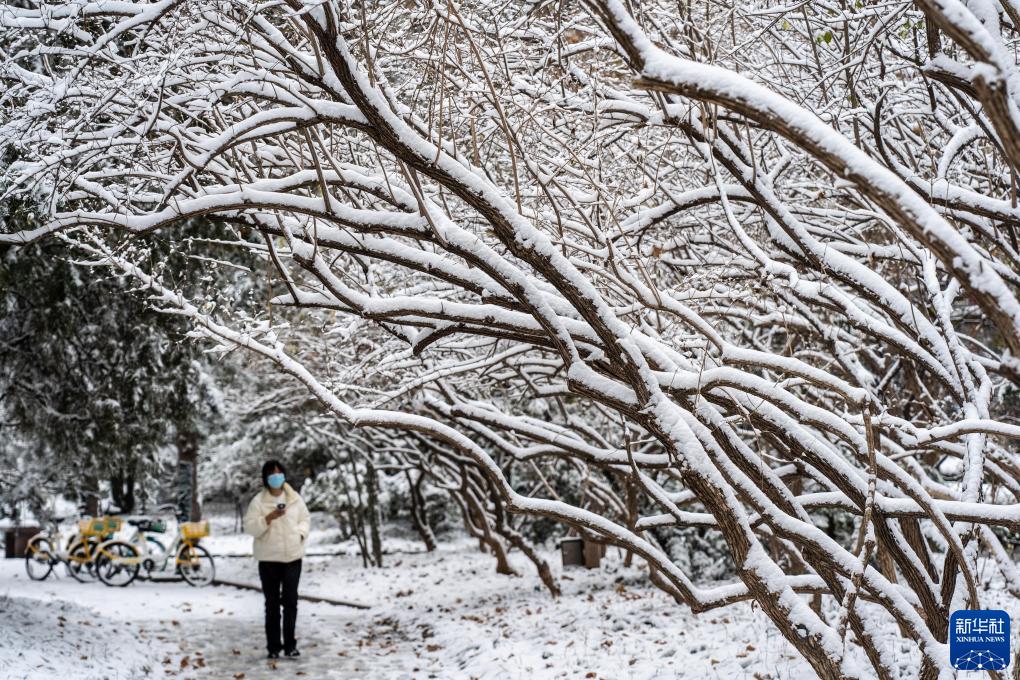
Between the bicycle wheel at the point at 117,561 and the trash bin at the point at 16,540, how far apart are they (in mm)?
5845

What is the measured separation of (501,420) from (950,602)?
2887 millimetres

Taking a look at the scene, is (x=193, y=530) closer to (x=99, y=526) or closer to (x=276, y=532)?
(x=99, y=526)

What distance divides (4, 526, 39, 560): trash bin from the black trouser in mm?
Result: 13633

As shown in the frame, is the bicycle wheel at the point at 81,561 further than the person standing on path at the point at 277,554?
Yes

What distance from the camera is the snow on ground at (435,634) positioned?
23.2 ft

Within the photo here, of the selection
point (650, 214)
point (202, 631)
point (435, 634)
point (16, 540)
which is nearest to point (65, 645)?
point (202, 631)

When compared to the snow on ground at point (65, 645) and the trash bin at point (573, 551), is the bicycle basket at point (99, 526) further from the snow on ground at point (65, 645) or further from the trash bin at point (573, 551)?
the trash bin at point (573, 551)

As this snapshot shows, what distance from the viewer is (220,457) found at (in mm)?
25578

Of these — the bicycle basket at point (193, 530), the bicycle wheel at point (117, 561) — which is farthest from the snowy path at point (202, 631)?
the bicycle basket at point (193, 530)

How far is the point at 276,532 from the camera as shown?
823cm

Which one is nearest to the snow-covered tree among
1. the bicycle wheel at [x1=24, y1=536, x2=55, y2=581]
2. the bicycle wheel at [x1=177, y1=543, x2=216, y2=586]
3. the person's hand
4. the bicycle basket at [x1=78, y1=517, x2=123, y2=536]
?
the person's hand

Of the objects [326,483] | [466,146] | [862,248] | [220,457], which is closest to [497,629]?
[466,146]

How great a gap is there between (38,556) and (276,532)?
28.8ft

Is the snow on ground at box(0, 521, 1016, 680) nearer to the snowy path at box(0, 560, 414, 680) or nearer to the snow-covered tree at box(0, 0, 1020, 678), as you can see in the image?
the snowy path at box(0, 560, 414, 680)
